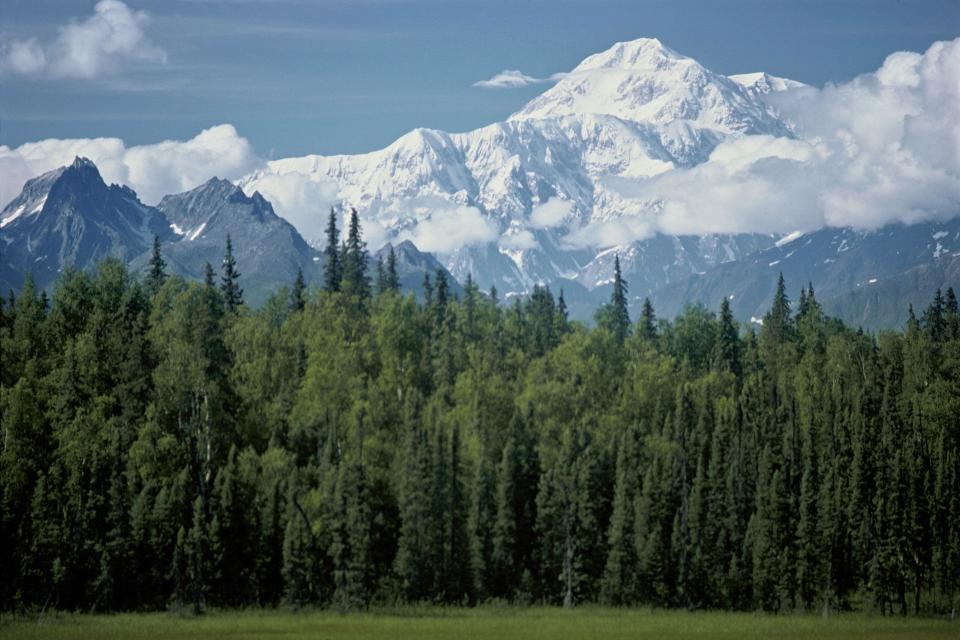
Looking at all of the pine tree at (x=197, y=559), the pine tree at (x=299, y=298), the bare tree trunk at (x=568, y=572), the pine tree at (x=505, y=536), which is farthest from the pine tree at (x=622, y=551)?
the pine tree at (x=299, y=298)

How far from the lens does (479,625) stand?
108125 millimetres

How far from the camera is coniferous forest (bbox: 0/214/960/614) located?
118 m

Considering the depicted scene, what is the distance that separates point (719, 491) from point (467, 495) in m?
25.1

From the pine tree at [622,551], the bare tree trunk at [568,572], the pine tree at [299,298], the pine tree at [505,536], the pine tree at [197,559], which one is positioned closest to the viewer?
the pine tree at [197,559]

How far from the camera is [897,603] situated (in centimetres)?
13612

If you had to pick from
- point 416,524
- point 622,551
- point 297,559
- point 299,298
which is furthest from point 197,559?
point 299,298

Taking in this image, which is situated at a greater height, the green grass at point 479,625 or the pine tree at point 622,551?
the pine tree at point 622,551

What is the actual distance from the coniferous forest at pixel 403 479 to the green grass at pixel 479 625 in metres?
5.07

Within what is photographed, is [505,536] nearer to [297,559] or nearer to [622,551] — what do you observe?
[622,551]

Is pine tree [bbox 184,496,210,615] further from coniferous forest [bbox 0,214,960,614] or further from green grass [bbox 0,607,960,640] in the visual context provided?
green grass [bbox 0,607,960,640]

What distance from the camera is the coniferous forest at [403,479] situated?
118 metres

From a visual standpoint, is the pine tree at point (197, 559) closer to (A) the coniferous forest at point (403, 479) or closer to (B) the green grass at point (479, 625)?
(A) the coniferous forest at point (403, 479)

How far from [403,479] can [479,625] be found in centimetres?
2332

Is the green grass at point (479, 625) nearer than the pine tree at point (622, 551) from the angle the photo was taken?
Yes
